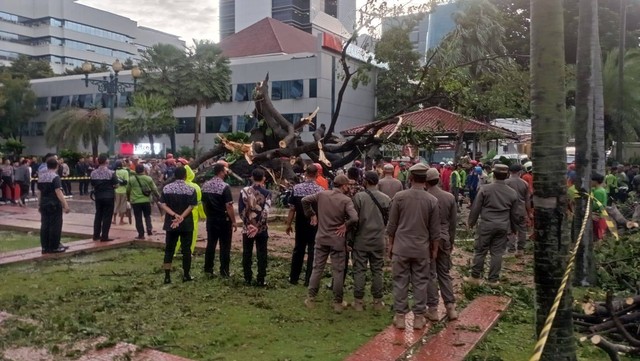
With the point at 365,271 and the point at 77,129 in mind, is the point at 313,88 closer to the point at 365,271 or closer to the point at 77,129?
the point at 77,129

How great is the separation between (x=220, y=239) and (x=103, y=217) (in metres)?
4.11

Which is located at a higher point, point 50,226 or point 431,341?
point 50,226

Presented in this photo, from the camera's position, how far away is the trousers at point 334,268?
691 centimetres

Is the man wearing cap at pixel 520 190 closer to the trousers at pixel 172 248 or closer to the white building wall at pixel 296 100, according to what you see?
the trousers at pixel 172 248

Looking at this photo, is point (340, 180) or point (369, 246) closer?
point (369, 246)

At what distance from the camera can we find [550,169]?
172 inches

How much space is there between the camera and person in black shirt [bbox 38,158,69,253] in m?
9.77

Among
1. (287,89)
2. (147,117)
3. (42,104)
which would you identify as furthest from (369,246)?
(42,104)

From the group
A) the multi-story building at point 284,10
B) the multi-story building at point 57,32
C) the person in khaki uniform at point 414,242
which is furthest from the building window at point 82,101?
the person in khaki uniform at point 414,242

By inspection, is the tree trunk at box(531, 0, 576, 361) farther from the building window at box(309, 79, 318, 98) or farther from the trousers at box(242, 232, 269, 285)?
the building window at box(309, 79, 318, 98)

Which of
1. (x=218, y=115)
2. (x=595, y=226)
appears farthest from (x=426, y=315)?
(x=218, y=115)

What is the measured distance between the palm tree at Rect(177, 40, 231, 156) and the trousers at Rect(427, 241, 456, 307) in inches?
1485

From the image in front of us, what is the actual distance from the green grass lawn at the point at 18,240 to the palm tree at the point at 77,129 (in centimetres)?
3546

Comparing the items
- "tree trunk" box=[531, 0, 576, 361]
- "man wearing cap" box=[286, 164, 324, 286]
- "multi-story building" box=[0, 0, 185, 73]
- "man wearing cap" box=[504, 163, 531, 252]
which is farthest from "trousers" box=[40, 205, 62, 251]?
"multi-story building" box=[0, 0, 185, 73]
